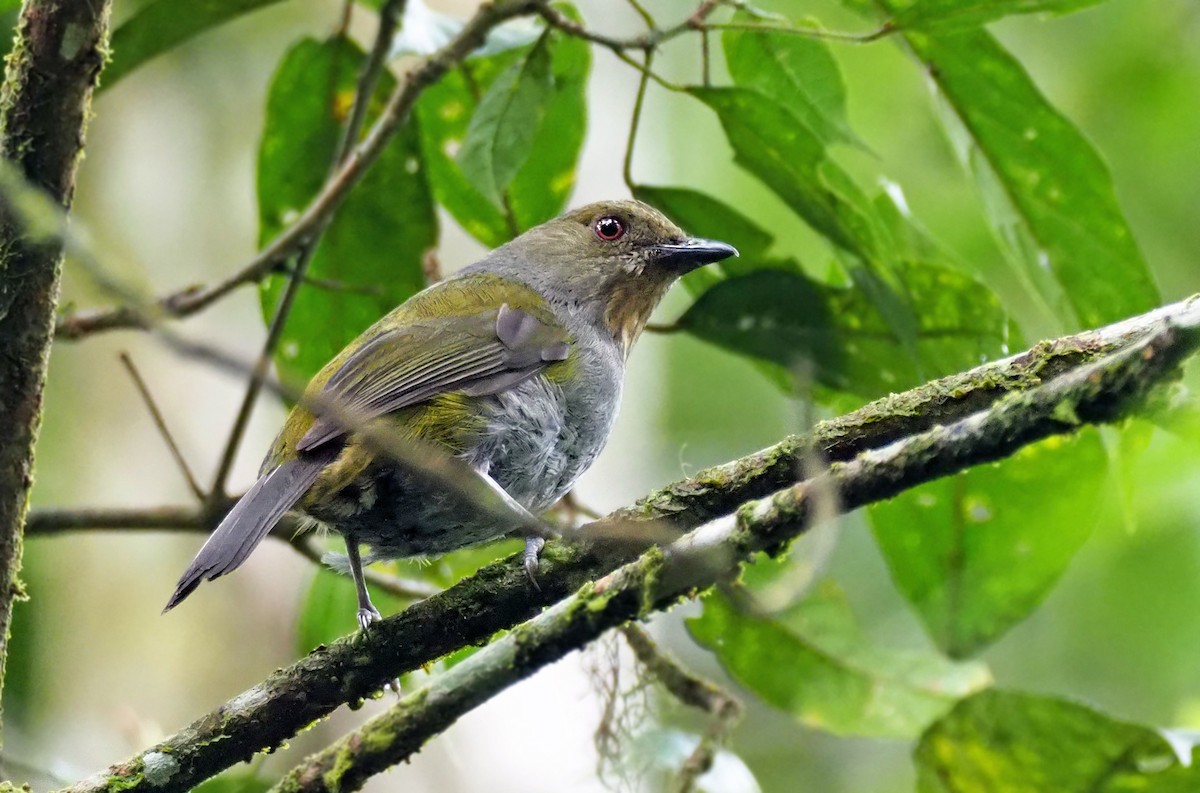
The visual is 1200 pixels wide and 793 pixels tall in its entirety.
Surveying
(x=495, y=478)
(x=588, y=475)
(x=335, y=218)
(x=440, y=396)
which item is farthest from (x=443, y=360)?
(x=588, y=475)

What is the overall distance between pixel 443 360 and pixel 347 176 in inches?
21.9

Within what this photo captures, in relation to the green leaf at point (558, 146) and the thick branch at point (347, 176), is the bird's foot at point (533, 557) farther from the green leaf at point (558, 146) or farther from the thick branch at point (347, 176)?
the green leaf at point (558, 146)

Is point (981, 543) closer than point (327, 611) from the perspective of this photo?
Yes

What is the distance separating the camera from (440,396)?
10.8ft

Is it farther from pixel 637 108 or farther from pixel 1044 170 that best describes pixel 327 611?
pixel 1044 170

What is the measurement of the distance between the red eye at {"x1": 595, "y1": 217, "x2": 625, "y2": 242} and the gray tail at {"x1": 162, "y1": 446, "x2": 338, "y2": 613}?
5.59ft

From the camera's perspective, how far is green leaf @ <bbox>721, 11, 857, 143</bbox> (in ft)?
11.2

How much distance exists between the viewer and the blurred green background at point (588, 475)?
207 inches

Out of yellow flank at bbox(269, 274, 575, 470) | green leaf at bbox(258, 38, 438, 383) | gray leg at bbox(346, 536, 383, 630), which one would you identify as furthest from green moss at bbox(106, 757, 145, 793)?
green leaf at bbox(258, 38, 438, 383)

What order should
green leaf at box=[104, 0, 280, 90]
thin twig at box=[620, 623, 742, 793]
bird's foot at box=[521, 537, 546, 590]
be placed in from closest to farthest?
bird's foot at box=[521, 537, 546, 590], thin twig at box=[620, 623, 742, 793], green leaf at box=[104, 0, 280, 90]

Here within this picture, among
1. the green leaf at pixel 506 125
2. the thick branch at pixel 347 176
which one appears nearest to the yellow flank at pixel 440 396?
the thick branch at pixel 347 176

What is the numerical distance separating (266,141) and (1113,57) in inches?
190

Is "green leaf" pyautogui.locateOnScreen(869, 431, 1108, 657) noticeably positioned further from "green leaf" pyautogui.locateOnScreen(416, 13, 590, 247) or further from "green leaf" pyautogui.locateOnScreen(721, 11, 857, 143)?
"green leaf" pyautogui.locateOnScreen(416, 13, 590, 247)

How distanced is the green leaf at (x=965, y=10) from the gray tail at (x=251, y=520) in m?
1.82
